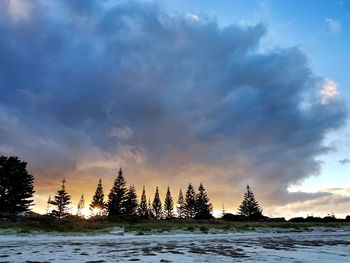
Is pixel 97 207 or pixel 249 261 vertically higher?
pixel 97 207

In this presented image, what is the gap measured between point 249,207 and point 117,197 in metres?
44.7

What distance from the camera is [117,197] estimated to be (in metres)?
93.4

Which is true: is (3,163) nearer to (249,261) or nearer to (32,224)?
(32,224)

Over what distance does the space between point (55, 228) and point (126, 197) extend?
2301 inches

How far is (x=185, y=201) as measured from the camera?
398ft

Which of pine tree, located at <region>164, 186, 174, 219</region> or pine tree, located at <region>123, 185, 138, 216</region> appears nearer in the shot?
pine tree, located at <region>123, 185, 138, 216</region>

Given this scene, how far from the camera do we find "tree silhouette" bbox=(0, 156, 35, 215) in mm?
55500

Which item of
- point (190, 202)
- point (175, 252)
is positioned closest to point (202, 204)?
point (190, 202)

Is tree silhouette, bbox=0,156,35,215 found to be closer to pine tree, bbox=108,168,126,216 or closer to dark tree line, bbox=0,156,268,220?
dark tree line, bbox=0,156,268,220

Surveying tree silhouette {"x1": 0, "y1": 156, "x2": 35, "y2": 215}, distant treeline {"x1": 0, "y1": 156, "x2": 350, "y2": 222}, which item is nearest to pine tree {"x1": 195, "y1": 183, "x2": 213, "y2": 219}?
distant treeline {"x1": 0, "y1": 156, "x2": 350, "y2": 222}

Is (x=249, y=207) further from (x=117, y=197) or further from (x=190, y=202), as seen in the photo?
(x=117, y=197)

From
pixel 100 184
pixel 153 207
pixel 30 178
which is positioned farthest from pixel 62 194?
pixel 153 207

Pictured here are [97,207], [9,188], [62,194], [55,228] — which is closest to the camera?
[55,228]

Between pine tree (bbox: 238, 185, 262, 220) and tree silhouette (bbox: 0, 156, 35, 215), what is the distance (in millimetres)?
70866
